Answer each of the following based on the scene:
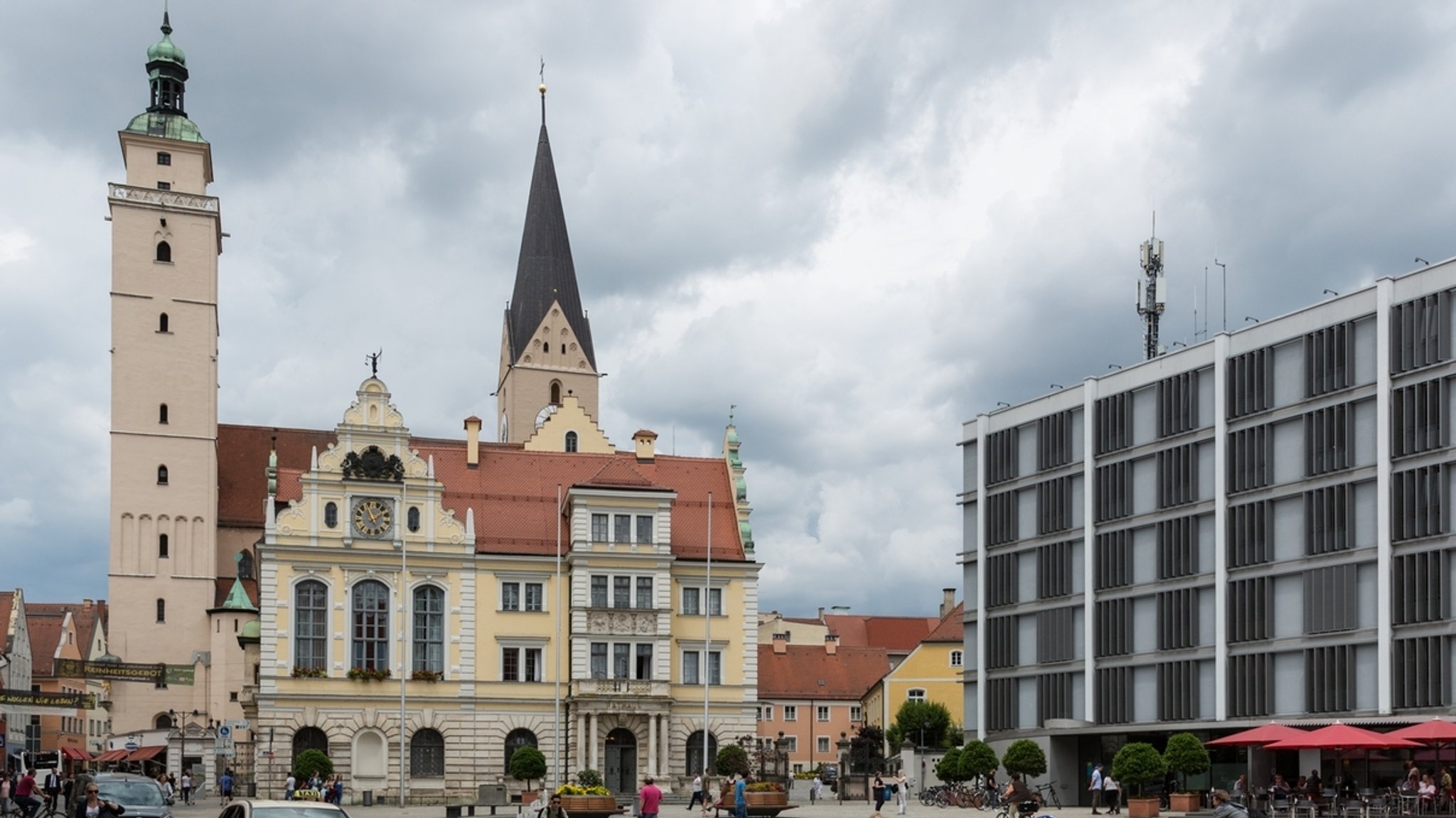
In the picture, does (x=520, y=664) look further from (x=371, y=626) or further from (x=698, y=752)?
(x=698, y=752)

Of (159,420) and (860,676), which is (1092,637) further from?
(159,420)

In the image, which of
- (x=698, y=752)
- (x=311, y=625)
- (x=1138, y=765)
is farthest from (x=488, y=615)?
(x=1138, y=765)

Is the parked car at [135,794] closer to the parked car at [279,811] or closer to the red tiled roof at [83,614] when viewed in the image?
the parked car at [279,811]

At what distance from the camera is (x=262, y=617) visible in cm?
7931

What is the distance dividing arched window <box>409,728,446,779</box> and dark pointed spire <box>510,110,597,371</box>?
5601 centimetres

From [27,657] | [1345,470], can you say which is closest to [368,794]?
[1345,470]

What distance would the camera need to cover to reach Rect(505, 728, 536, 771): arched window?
81.9 m

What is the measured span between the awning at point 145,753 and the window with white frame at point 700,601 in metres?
25.7

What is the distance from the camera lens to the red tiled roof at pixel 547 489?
84.6 metres

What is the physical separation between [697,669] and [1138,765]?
27333 millimetres

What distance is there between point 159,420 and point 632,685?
37931mm

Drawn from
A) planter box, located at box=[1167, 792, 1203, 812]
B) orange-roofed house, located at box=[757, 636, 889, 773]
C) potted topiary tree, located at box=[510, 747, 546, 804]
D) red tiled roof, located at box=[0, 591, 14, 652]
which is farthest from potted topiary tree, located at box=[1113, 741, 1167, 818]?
red tiled roof, located at box=[0, 591, 14, 652]

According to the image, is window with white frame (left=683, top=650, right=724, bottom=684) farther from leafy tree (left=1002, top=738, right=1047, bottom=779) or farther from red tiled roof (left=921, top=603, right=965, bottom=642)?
red tiled roof (left=921, top=603, right=965, bottom=642)

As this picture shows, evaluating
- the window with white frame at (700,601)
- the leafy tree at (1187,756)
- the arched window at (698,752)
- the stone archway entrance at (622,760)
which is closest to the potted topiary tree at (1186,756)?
the leafy tree at (1187,756)
